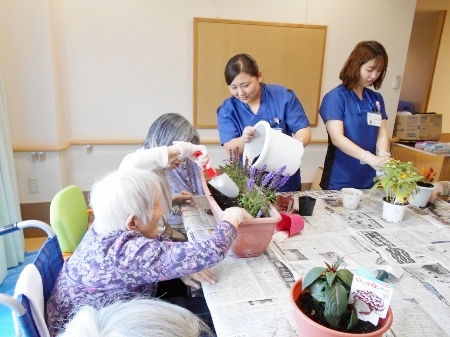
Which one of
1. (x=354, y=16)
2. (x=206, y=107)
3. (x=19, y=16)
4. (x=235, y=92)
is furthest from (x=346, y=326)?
(x=354, y=16)

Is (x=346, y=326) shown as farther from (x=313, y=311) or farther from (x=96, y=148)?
(x=96, y=148)

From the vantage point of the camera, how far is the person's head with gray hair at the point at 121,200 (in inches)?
34.9

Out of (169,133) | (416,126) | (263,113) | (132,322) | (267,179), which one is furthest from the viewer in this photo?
(416,126)

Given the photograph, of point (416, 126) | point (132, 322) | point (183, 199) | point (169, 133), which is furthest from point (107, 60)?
point (416, 126)

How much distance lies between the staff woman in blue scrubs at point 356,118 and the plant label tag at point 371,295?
1.01m

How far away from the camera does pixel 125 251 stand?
84cm

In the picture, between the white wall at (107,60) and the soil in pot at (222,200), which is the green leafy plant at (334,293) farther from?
the white wall at (107,60)

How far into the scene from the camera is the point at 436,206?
1441 millimetres

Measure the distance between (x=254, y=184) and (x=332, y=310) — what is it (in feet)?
1.71

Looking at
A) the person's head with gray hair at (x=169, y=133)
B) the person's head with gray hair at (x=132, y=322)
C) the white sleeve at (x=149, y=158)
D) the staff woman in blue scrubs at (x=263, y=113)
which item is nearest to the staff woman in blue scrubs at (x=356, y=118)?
the staff woman in blue scrubs at (x=263, y=113)

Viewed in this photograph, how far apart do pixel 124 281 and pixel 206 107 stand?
213cm

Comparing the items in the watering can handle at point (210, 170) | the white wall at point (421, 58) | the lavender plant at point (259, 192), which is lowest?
the lavender plant at point (259, 192)

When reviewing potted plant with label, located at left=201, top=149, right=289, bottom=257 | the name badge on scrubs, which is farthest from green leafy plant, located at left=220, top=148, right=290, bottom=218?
the name badge on scrubs

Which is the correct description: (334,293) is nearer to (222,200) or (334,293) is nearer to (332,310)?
(332,310)
